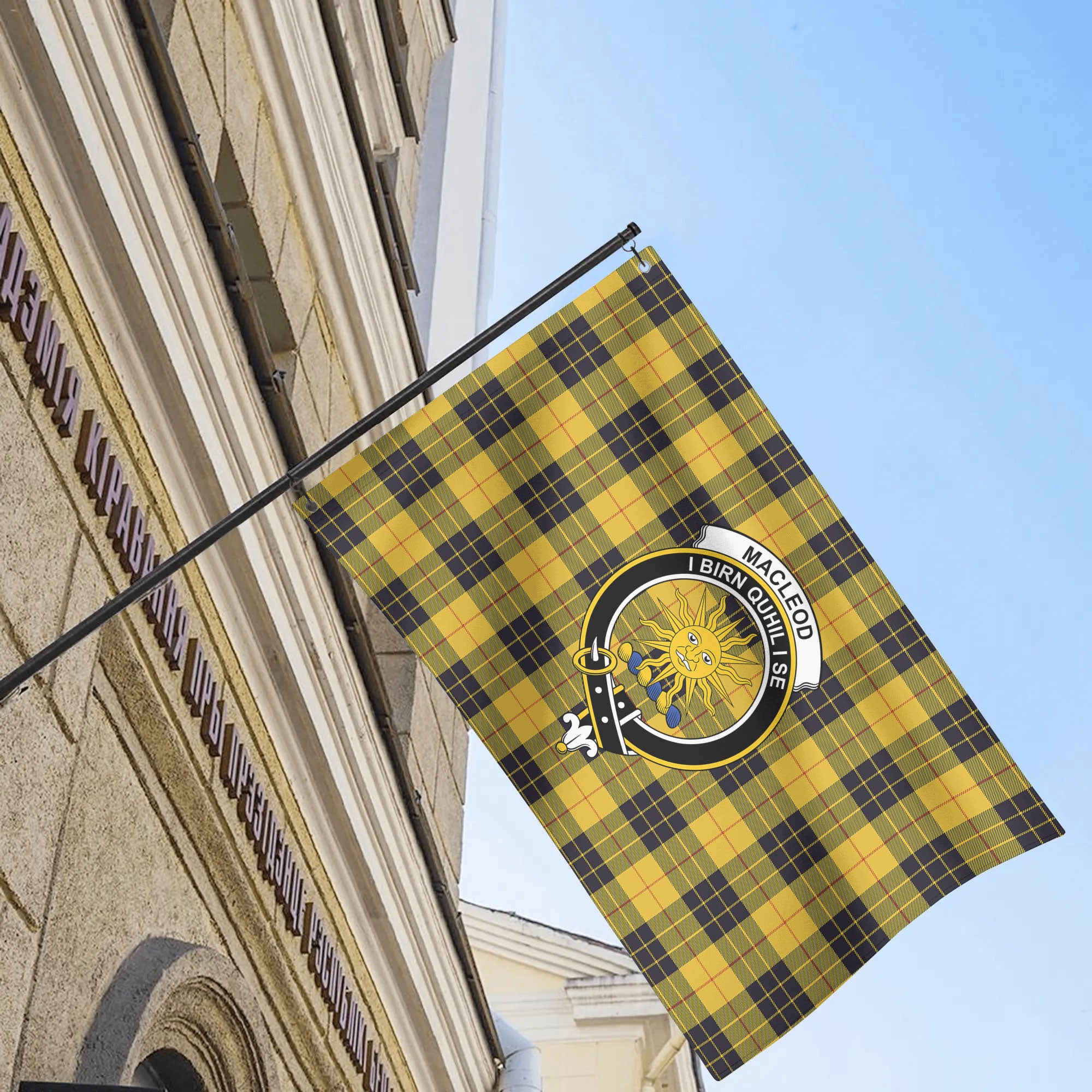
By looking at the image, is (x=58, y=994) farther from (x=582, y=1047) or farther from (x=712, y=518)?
(x=582, y=1047)

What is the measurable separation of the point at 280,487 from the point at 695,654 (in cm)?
146

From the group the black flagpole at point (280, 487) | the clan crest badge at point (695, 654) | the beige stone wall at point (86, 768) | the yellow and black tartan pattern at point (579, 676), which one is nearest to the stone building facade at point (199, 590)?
the beige stone wall at point (86, 768)

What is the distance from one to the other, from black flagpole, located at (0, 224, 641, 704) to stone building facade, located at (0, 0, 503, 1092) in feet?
2.30

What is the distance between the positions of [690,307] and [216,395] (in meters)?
1.82

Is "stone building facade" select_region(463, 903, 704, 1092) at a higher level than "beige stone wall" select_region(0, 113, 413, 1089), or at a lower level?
higher

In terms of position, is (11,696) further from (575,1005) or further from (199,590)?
(575,1005)

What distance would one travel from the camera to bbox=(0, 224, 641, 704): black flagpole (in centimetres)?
391

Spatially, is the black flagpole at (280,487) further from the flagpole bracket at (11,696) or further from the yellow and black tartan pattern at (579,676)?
the yellow and black tartan pattern at (579,676)

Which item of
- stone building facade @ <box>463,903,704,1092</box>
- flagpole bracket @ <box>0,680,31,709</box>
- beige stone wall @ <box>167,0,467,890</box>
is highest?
stone building facade @ <box>463,903,704,1092</box>

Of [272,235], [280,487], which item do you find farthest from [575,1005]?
[280,487]

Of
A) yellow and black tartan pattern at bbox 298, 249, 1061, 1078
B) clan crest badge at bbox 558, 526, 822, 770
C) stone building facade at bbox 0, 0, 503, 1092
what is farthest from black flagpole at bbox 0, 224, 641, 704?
clan crest badge at bbox 558, 526, 822, 770

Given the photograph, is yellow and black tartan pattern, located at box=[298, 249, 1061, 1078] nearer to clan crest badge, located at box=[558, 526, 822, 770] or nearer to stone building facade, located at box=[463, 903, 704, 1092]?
clan crest badge, located at box=[558, 526, 822, 770]

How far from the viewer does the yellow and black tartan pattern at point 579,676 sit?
194 inches

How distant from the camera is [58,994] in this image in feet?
16.5
